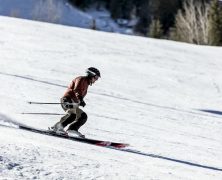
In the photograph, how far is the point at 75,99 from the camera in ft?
32.6

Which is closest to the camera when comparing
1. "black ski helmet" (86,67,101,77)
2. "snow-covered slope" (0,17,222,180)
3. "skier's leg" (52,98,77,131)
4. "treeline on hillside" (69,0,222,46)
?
"snow-covered slope" (0,17,222,180)

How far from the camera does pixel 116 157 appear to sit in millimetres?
8664

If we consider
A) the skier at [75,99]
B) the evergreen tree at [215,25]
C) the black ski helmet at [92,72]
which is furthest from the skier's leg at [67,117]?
the evergreen tree at [215,25]

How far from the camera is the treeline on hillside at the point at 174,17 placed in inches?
2181

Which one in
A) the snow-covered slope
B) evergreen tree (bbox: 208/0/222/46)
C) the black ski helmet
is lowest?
the snow-covered slope

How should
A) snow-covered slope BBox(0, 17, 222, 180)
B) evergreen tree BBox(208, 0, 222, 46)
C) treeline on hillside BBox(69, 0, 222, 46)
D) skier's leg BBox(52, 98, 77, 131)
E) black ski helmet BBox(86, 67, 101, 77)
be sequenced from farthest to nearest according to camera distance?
treeline on hillside BBox(69, 0, 222, 46) → evergreen tree BBox(208, 0, 222, 46) → skier's leg BBox(52, 98, 77, 131) → black ski helmet BBox(86, 67, 101, 77) → snow-covered slope BBox(0, 17, 222, 180)

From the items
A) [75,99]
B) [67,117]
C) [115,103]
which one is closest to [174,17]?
[115,103]

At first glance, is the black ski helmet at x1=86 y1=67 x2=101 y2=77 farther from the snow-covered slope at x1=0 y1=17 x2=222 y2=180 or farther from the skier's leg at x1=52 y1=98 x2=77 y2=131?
the snow-covered slope at x1=0 y1=17 x2=222 y2=180

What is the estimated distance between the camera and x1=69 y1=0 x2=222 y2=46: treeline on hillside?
5539cm

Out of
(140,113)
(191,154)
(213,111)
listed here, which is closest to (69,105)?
(191,154)

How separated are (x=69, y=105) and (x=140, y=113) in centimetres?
542

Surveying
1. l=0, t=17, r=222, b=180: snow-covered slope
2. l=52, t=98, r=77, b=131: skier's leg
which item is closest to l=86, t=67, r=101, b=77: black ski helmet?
l=52, t=98, r=77, b=131: skier's leg

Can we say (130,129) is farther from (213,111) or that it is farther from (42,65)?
(42,65)

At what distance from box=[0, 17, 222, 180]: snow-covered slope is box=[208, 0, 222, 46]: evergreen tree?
876 inches
